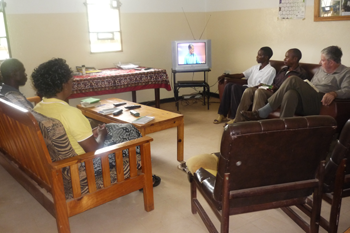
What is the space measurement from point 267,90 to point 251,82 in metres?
0.53

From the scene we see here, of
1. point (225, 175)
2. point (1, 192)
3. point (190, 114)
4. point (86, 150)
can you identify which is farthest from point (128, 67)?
point (225, 175)

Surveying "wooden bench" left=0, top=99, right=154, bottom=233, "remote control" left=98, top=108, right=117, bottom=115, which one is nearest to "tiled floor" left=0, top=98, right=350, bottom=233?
"wooden bench" left=0, top=99, right=154, bottom=233

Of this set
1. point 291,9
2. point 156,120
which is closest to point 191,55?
point 291,9

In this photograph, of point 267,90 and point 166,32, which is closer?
point 267,90

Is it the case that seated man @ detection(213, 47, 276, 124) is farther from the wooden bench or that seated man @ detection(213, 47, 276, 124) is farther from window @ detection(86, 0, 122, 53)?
the wooden bench

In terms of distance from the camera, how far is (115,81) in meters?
4.39

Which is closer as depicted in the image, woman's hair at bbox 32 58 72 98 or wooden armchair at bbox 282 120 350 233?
wooden armchair at bbox 282 120 350 233

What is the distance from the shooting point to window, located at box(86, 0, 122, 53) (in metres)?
4.77

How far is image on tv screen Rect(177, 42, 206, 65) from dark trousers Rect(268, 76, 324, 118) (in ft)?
6.63

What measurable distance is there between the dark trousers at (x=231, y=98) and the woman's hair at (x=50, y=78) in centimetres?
274

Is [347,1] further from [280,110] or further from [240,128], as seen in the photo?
[240,128]

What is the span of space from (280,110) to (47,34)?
330 cm

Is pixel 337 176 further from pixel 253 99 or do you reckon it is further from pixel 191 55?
pixel 191 55

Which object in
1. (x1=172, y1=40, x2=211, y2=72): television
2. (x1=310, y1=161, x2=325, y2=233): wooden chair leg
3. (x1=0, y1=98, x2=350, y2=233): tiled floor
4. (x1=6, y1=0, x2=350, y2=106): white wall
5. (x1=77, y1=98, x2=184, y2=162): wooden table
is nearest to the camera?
(x1=310, y1=161, x2=325, y2=233): wooden chair leg
